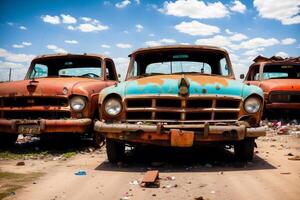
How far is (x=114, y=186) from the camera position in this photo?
423 cm

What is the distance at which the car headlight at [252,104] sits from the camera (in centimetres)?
507

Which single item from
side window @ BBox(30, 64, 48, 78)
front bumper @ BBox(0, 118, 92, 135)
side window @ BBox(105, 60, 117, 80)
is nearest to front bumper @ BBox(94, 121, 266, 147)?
front bumper @ BBox(0, 118, 92, 135)

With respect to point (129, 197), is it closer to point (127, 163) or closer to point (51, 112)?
point (127, 163)

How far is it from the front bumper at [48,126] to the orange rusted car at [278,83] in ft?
15.7

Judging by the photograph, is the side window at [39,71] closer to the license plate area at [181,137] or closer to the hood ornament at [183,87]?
the hood ornament at [183,87]

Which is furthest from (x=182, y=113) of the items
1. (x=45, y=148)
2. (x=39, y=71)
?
(x=39, y=71)

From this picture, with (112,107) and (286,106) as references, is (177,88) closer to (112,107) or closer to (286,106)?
(112,107)

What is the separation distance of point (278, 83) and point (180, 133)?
247 inches

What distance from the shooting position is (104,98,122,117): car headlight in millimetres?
5121

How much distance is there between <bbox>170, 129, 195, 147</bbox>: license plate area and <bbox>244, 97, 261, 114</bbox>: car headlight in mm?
894

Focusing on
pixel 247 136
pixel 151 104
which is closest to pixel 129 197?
pixel 151 104

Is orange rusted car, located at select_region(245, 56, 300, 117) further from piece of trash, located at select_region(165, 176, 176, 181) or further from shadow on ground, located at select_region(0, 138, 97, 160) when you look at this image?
piece of trash, located at select_region(165, 176, 176, 181)

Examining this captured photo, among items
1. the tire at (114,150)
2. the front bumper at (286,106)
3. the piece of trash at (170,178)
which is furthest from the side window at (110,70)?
the front bumper at (286,106)

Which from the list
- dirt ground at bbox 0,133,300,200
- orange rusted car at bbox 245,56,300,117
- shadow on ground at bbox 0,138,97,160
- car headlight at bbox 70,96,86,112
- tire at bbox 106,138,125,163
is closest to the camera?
dirt ground at bbox 0,133,300,200
